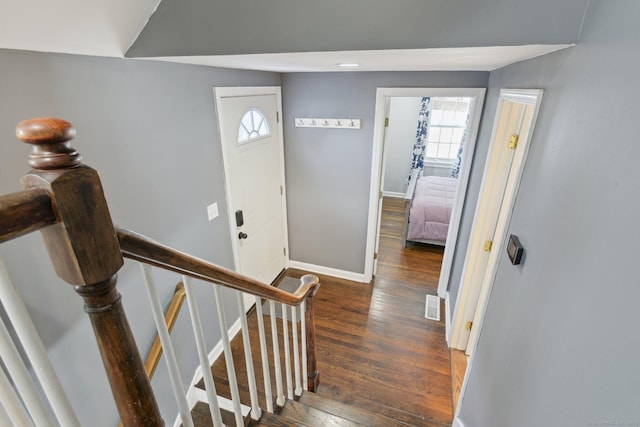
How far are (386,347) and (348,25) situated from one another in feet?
8.55

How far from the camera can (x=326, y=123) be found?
3172 mm

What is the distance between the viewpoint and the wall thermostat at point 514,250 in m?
1.29

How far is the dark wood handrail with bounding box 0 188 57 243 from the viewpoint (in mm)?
397

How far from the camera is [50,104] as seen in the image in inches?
51.8

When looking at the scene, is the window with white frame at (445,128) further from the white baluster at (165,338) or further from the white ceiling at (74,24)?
the white baluster at (165,338)

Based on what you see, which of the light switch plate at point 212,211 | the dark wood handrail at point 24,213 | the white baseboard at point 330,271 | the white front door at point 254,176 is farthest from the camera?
the white baseboard at point 330,271

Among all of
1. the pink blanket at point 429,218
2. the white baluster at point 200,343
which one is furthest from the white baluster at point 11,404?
the pink blanket at point 429,218

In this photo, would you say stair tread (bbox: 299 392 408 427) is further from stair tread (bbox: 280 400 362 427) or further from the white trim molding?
the white trim molding

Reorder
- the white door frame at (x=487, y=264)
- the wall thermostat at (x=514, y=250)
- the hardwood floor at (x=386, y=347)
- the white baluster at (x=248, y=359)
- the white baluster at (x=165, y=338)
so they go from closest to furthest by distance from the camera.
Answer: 1. the white baluster at (x=165, y=338)
2. the white baluster at (x=248, y=359)
3. the wall thermostat at (x=514, y=250)
4. the white door frame at (x=487, y=264)
5. the hardwood floor at (x=386, y=347)

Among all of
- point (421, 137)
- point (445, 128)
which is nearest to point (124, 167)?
point (421, 137)

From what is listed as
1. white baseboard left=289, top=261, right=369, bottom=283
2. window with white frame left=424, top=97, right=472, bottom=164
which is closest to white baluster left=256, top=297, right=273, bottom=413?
white baseboard left=289, top=261, right=369, bottom=283

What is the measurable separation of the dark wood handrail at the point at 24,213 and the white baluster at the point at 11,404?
8.0 inches

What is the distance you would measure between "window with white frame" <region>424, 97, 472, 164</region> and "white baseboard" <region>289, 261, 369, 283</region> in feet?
12.3

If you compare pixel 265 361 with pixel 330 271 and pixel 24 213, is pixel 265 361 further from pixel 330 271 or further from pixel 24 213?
pixel 330 271
